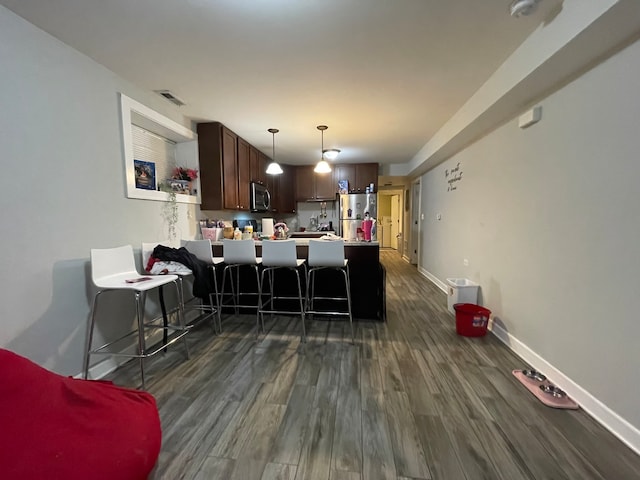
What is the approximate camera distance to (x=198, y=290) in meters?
2.61

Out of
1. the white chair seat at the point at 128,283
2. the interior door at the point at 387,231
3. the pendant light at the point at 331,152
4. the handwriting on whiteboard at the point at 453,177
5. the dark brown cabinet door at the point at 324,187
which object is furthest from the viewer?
the interior door at the point at 387,231

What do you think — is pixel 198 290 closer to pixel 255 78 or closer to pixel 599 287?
Result: pixel 255 78

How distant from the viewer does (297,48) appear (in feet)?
6.48

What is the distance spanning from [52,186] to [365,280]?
9.27 feet

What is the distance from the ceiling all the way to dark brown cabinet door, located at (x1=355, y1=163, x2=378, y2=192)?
107 inches

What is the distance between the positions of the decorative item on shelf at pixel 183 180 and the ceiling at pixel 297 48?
64 centimetres

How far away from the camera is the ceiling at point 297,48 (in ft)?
5.28

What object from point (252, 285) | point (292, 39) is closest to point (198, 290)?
point (252, 285)

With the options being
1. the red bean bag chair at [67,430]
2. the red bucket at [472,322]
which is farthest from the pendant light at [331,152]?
the red bean bag chair at [67,430]

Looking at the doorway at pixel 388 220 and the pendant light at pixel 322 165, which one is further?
the doorway at pixel 388 220

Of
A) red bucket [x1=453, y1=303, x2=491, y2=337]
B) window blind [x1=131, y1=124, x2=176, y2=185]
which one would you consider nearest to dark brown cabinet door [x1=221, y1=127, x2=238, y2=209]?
window blind [x1=131, y1=124, x2=176, y2=185]

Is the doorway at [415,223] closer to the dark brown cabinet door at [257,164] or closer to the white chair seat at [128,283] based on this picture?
the dark brown cabinet door at [257,164]

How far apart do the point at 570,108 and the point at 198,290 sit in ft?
10.7

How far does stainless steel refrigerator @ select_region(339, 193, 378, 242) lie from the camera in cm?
568
